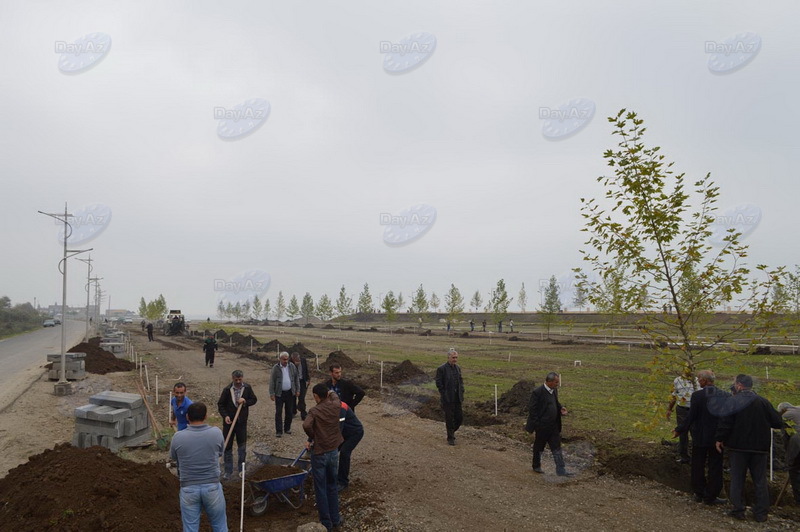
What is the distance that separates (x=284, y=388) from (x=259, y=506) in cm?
492

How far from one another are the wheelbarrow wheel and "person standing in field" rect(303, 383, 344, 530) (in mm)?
1198

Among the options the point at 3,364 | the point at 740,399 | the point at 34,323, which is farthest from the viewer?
the point at 34,323

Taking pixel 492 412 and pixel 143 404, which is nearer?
pixel 143 404

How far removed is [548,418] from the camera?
9.05 meters

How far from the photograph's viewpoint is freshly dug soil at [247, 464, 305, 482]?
8156 mm

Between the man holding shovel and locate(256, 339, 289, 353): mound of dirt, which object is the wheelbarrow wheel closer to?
the man holding shovel

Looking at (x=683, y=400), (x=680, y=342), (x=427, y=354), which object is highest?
(x=680, y=342)

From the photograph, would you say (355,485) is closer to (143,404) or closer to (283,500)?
(283,500)

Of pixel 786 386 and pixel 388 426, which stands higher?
pixel 786 386

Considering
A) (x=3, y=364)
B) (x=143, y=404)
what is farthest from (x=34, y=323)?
(x=143, y=404)

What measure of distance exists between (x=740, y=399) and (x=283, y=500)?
25.3 feet

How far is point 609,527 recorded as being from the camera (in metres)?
6.91

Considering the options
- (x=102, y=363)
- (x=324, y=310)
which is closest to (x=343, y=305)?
(x=324, y=310)

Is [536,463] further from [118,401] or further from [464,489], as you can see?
[118,401]
